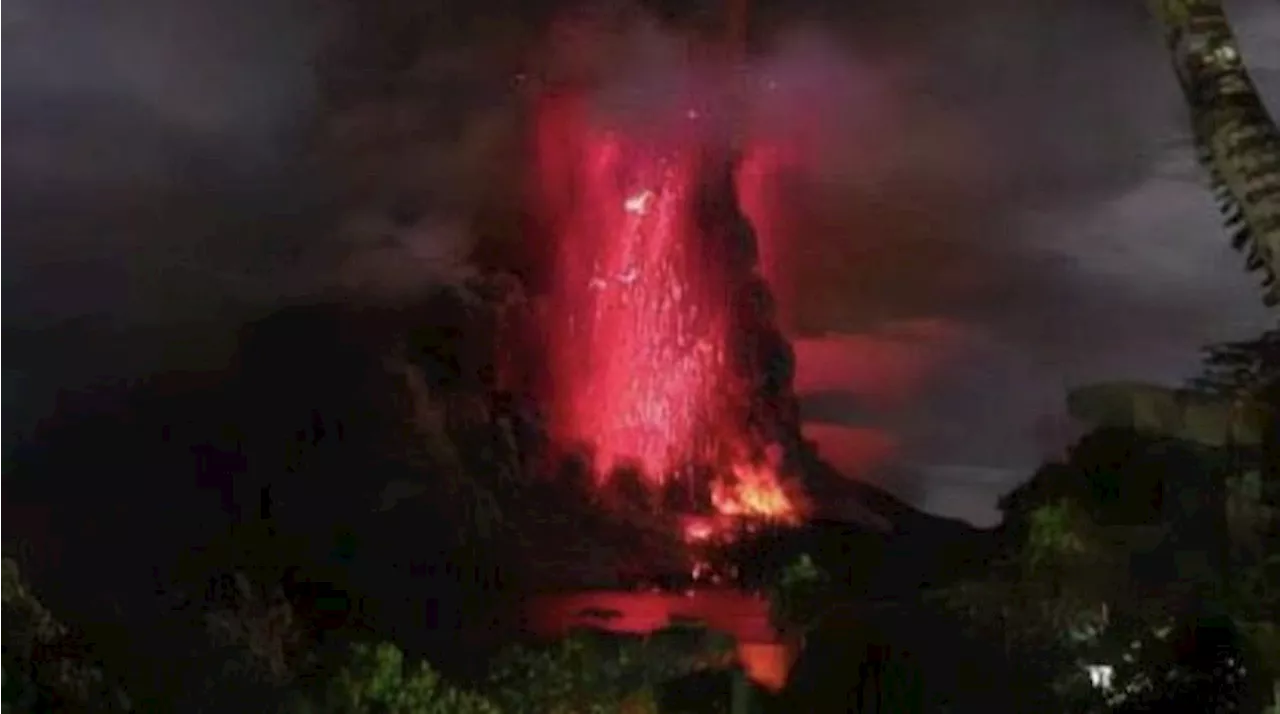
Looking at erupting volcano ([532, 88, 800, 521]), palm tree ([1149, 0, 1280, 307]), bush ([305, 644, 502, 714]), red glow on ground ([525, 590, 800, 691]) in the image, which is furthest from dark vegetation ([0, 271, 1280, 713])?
palm tree ([1149, 0, 1280, 307])

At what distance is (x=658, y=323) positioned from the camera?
397 inches

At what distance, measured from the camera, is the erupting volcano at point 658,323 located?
9172 mm

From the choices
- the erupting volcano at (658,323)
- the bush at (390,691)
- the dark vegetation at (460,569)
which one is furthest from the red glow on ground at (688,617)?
the erupting volcano at (658,323)

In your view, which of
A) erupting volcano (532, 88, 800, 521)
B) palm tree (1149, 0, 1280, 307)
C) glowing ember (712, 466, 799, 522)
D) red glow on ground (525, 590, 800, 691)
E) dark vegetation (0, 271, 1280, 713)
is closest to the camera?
palm tree (1149, 0, 1280, 307)

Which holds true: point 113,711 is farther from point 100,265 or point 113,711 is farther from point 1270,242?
point 1270,242

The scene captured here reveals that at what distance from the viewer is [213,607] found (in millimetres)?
7230

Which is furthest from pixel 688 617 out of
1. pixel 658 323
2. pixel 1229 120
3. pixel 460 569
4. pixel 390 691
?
pixel 1229 120

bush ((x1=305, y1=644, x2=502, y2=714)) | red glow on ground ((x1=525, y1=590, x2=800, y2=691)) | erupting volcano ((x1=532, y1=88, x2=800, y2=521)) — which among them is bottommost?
bush ((x1=305, y1=644, x2=502, y2=714))

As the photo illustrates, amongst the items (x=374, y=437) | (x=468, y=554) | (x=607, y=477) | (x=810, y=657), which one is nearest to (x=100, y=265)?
(x=374, y=437)

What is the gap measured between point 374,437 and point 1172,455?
3.78m

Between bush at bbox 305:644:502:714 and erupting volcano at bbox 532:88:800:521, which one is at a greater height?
erupting volcano at bbox 532:88:800:521

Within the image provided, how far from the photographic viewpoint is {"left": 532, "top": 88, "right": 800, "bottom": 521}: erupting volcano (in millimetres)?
9172

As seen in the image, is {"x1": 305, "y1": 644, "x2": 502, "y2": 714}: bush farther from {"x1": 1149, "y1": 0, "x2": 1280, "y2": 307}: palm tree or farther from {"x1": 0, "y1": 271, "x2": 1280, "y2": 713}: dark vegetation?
{"x1": 1149, "y1": 0, "x2": 1280, "y2": 307}: palm tree

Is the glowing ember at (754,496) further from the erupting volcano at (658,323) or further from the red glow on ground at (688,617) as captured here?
the red glow on ground at (688,617)
